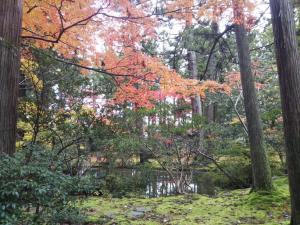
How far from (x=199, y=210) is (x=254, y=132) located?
6.21 feet

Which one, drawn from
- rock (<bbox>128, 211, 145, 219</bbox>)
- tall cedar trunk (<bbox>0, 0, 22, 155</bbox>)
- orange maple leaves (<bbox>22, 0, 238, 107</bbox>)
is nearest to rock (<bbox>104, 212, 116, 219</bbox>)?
rock (<bbox>128, 211, 145, 219</bbox>)

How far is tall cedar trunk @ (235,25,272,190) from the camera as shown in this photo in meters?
6.26

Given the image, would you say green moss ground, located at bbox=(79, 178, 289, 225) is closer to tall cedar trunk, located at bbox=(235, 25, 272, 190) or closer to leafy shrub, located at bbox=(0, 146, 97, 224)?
tall cedar trunk, located at bbox=(235, 25, 272, 190)

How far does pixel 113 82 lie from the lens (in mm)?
6492

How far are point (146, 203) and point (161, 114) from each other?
297 cm

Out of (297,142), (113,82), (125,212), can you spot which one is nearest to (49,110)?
(113,82)

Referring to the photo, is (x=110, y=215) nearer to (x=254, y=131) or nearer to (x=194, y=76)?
(x=254, y=131)

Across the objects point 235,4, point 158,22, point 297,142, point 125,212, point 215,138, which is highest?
point 235,4

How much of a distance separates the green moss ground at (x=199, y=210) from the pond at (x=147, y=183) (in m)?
1.87

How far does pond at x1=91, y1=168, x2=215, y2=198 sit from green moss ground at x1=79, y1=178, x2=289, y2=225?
187 centimetres

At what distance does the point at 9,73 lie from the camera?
3.74 metres

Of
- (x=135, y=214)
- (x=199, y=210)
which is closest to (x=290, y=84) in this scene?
(x=199, y=210)

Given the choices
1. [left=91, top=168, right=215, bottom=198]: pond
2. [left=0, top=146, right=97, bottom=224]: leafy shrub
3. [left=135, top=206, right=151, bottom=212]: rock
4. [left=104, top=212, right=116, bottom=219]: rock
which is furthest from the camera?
[left=91, top=168, right=215, bottom=198]: pond

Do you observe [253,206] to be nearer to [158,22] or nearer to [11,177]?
[158,22]
